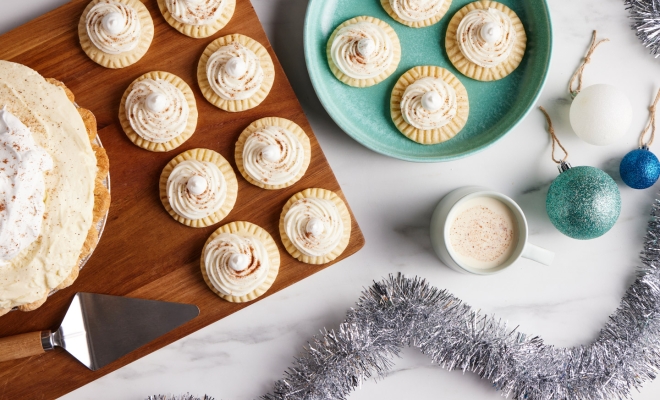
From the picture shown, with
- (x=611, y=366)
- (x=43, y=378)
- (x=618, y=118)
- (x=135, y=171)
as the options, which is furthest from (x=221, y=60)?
(x=611, y=366)

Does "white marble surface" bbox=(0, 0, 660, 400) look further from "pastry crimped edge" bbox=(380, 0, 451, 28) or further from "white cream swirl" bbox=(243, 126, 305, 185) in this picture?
"pastry crimped edge" bbox=(380, 0, 451, 28)

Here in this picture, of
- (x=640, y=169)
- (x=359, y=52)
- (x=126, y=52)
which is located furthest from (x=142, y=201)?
(x=640, y=169)

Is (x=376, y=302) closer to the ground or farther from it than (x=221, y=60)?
closer to the ground

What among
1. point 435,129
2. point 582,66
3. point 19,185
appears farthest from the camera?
point 582,66

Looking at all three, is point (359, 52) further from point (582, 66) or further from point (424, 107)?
point (582, 66)

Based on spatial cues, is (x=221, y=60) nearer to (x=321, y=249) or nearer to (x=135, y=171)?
(x=135, y=171)

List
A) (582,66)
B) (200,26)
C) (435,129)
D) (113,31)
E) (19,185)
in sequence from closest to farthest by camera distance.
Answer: (19,185) < (113,31) < (200,26) < (435,129) < (582,66)

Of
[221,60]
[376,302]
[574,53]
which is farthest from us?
[574,53]

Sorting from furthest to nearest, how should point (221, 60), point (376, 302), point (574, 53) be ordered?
point (574, 53)
point (376, 302)
point (221, 60)
